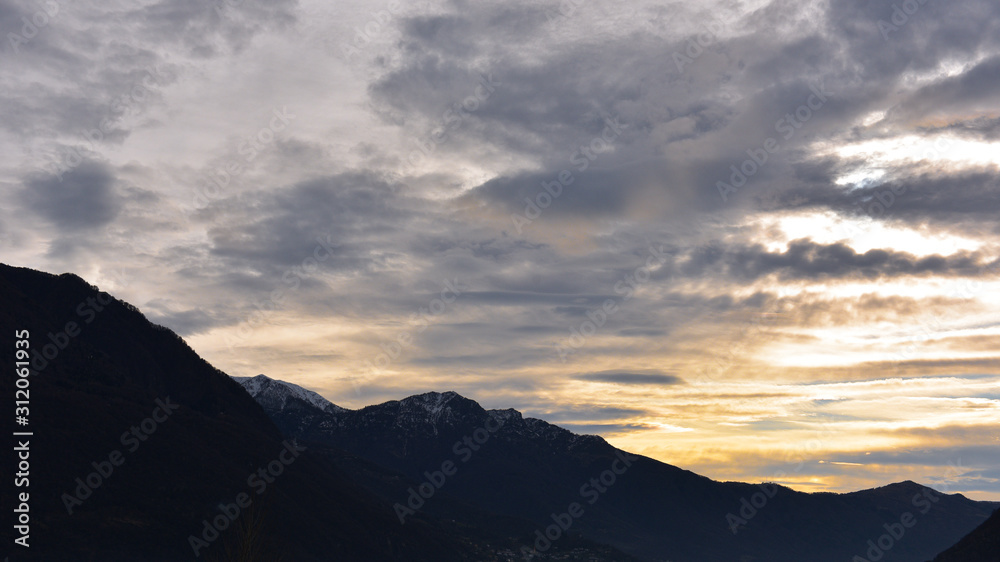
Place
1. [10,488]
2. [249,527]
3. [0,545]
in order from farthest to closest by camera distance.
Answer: [10,488]
[0,545]
[249,527]

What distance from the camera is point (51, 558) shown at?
606ft

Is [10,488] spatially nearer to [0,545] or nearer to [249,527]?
[0,545]

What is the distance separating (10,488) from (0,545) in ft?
74.4

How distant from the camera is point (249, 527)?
73750mm

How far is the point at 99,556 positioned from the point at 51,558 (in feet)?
39.6

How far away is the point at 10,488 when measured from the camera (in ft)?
637

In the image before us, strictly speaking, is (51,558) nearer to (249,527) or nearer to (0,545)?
(0,545)

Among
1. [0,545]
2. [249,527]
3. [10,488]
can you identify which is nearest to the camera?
[249,527]

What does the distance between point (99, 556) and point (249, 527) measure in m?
152

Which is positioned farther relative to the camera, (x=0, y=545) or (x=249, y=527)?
(x=0, y=545)

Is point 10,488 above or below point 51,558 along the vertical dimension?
above

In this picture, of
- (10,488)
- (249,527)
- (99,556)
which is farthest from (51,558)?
(249,527)

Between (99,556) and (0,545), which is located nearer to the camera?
(0,545)

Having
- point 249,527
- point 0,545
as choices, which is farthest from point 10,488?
point 249,527
